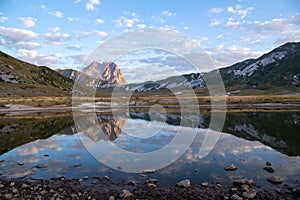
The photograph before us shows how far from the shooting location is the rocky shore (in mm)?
13266

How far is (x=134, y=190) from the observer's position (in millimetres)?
14359

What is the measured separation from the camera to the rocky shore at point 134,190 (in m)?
13.3

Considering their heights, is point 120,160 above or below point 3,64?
below

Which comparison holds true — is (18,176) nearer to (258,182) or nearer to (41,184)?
(41,184)

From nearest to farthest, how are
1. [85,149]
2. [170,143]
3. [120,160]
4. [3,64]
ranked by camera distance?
[120,160] < [85,149] < [170,143] < [3,64]

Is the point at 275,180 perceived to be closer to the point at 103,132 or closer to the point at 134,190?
the point at 134,190

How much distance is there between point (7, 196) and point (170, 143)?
2051 centimetres

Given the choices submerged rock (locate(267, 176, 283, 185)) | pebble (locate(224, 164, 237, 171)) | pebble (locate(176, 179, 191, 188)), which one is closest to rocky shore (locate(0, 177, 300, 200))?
pebble (locate(176, 179, 191, 188))

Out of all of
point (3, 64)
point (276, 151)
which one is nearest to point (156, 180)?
point (276, 151)

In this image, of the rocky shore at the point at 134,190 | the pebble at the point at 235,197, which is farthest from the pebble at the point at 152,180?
the pebble at the point at 235,197

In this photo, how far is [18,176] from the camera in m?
17.4

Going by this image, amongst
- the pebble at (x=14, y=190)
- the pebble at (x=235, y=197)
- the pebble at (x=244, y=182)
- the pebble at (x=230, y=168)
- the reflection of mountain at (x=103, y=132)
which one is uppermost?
the pebble at (x=235, y=197)

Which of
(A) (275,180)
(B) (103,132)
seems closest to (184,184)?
(A) (275,180)

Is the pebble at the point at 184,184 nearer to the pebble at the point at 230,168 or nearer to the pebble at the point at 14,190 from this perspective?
the pebble at the point at 230,168
